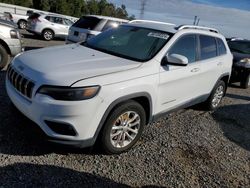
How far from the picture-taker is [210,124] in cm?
567

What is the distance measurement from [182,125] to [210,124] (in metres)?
0.68

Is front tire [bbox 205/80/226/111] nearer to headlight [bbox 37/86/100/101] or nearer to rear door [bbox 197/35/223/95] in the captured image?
rear door [bbox 197/35/223/95]

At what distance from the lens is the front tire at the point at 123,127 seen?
367 centimetres

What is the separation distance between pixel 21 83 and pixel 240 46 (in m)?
9.03

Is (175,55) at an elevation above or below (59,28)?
above

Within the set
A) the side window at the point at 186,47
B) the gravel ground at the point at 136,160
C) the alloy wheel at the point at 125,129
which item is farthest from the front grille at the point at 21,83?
the side window at the point at 186,47

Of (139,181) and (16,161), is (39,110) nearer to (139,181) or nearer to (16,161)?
(16,161)

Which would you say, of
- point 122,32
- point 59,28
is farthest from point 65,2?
point 122,32

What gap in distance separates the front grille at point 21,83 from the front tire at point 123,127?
100 cm

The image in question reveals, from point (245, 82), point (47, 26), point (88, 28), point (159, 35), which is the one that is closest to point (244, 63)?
point (245, 82)

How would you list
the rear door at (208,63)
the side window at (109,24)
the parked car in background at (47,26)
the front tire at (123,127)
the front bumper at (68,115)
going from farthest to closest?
the parked car in background at (47,26) < the side window at (109,24) < the rear door at (208,63) < the front tire at (123,127) < the front bumper at (68,115)

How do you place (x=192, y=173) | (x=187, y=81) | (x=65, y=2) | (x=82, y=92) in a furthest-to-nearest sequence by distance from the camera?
(x=65, y=2) < (x=187, y=81) < (x=192, y=173) < (x=82, y=92)

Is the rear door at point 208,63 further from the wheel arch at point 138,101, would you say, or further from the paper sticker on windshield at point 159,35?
the wheel arch at point 138,101

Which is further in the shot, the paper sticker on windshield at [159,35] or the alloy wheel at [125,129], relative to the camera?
the paper sticker on windshield at [159,35]
